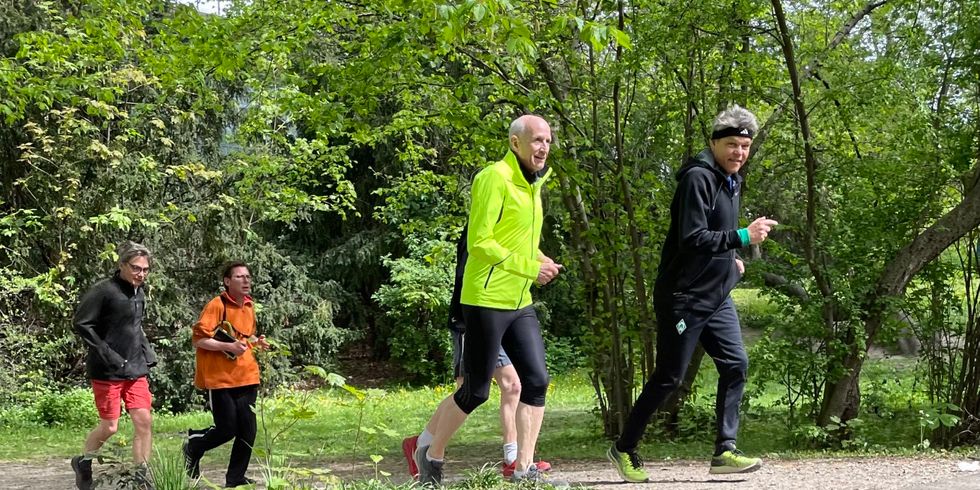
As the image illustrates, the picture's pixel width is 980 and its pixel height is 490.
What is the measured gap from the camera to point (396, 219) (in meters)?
22.3

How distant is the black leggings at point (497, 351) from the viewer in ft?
17.7

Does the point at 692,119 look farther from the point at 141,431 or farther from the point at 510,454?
the point at 141,431

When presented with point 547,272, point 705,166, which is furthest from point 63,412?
point 705,166

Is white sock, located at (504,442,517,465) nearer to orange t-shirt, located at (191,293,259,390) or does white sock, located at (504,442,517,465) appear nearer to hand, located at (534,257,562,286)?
hand, located at (534,257,562,286)

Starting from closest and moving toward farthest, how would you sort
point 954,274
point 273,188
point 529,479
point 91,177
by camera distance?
point 529,479
point 954,274
point 91,177
point 273,188

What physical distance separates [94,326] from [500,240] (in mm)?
3024

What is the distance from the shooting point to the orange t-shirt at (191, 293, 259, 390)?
263 inches

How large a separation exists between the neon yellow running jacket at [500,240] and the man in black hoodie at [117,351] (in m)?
2.64

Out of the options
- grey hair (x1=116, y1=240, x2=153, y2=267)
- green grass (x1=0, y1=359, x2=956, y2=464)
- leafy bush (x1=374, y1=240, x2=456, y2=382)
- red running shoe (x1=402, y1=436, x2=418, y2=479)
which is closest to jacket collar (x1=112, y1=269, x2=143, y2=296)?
grey hair (x1=116, y1=240, x2=153, y2=267)

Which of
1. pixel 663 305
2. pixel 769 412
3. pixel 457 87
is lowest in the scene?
pixel 769 412

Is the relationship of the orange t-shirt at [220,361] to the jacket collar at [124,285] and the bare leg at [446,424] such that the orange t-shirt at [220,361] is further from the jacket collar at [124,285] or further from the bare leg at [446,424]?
the bare leg at [446,424]

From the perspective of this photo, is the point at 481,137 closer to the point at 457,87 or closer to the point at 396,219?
the point at 457,87

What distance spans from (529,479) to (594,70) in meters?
4.63

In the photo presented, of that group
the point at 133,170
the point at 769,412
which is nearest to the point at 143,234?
the point at 133,170
